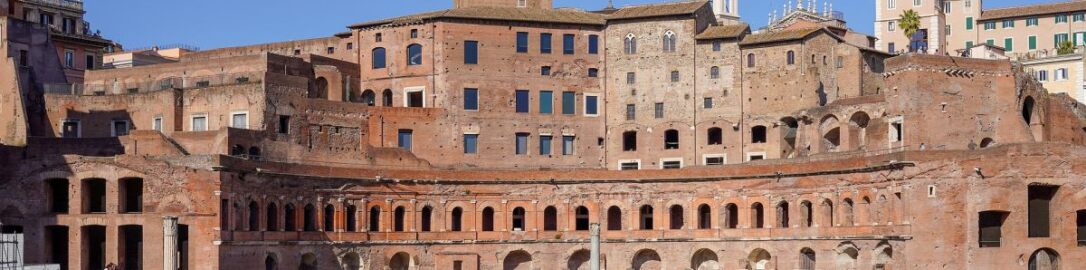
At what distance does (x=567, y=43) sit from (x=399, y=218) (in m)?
13.5

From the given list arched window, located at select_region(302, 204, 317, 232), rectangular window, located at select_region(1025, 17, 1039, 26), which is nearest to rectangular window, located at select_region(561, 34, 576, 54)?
arched window, located at select_region(302, 204, 317, 232)

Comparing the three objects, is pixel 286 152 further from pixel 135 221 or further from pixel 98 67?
pixel 98 67

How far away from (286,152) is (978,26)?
5150cm

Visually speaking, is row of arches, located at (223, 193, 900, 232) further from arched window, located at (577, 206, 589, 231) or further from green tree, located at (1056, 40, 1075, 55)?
green tree, located at (1056, 40, 1075, 55)

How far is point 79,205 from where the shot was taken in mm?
74438

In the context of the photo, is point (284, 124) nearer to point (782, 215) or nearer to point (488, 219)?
point (488, 219)

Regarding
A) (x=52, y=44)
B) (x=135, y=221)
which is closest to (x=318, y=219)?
(x=135, y=221)

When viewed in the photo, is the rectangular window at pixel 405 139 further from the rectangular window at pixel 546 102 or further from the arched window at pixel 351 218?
the rectangular window at pixel 546 102

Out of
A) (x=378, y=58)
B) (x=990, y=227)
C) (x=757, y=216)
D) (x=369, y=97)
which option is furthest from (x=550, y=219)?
(x=990, y=227)

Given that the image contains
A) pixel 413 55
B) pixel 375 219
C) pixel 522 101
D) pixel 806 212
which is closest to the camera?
pixel 806 212

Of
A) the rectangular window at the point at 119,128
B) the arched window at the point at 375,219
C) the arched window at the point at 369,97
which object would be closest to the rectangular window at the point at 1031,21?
the arched window at the point at 369,97

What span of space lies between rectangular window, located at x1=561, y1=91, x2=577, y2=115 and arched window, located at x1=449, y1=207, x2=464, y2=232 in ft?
28.3

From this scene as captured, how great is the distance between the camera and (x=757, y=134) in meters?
89.2

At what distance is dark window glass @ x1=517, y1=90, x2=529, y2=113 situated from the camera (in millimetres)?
90562
